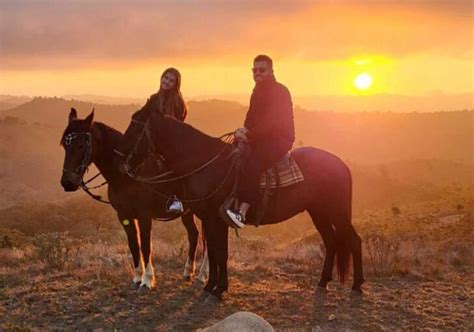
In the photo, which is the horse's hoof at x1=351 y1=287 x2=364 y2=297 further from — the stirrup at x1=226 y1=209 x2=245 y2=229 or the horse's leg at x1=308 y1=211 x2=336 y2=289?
the stirrup at x1=226 y1=209 x2=245 y2=229

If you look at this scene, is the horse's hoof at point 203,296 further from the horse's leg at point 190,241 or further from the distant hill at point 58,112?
the distant hill at point 58,112

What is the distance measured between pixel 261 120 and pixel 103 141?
8.03ft

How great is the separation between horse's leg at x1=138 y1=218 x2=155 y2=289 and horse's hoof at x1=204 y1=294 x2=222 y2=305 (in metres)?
1.07

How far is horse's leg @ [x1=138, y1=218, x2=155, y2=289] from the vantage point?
7.33 meters

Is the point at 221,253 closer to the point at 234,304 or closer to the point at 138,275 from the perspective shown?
the point at 234,304

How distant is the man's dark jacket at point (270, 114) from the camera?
6.68 m

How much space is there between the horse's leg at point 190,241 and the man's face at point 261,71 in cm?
283

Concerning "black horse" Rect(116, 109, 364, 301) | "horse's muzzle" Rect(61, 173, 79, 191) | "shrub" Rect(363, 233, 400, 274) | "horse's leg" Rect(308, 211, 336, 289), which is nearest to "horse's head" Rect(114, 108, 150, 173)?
"black horse" Rect(116, 109, 364, 301)

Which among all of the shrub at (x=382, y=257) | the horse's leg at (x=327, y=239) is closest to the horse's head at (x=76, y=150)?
the horse's leg at (x=327, y=239)

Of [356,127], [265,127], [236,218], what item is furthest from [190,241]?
[356,127]

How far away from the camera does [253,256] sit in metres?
10.6

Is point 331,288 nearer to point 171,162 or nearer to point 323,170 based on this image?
point 323,170

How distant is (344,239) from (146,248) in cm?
314

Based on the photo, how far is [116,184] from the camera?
7.29 m
